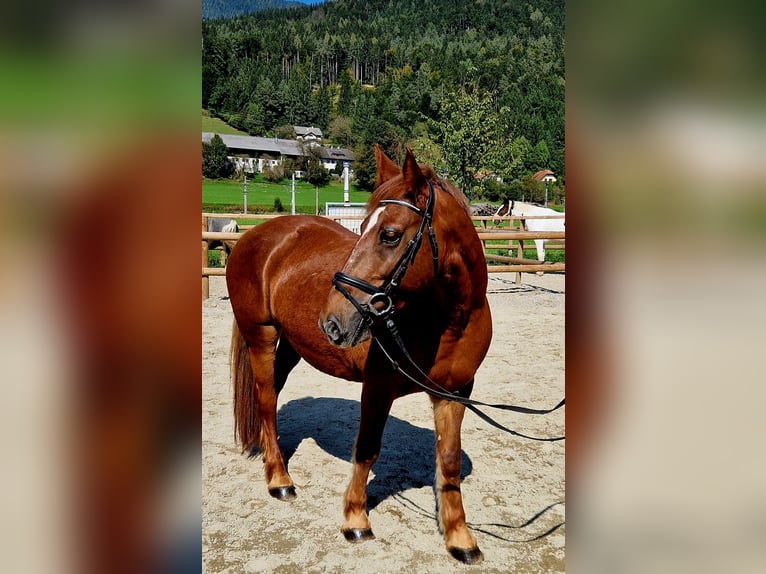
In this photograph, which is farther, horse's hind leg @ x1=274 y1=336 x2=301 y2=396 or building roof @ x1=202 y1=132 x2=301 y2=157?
building roof @ x1=202 y1=132 x2=301 y2=157

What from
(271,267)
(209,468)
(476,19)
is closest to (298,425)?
(209,468)

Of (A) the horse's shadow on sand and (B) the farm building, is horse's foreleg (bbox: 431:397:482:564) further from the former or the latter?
(B) the farm building

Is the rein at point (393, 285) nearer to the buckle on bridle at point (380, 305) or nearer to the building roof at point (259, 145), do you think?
the buckle on bridle at point (380, 305)

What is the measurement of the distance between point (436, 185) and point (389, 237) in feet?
1.35

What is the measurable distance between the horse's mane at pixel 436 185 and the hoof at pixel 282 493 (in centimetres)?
192

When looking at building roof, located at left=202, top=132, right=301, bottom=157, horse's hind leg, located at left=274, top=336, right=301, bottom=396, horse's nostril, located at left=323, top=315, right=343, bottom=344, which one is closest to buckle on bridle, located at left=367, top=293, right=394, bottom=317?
horse's nostril, located at left=323, top=315, right=343, bottom=344

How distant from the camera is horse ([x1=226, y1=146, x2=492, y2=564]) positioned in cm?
217

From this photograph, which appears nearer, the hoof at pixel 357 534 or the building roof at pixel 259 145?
the hoof at pixel 357 534

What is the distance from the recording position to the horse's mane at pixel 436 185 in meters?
2.33

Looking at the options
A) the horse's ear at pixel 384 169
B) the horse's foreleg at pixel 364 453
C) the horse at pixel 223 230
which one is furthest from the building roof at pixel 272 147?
the horse's foreleg at pixel 364 453

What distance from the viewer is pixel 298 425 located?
4441 millimetres
